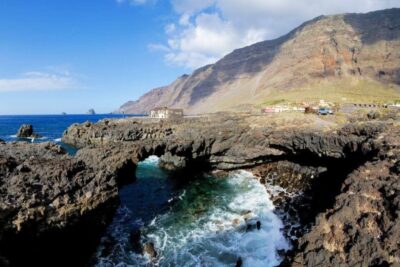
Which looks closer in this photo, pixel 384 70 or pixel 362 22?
pixel 384 70

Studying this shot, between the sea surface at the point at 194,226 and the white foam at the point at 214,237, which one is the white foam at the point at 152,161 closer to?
the sea surface at the point at 194,226

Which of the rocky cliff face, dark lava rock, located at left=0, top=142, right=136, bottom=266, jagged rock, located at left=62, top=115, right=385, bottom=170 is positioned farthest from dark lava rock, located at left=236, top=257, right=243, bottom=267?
jagged rock, located at left=62, top=115, right=385, bottom=170

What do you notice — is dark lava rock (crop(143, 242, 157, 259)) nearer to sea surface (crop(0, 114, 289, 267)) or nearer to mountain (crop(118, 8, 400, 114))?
sea surface (crop(0, 114, 289, 267))

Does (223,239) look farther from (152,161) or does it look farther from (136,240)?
(152,161)

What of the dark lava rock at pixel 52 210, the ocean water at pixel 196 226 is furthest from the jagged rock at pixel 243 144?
the dark lava rock at pixel 52 210

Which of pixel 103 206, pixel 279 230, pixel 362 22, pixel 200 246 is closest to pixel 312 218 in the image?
pixel 279 230

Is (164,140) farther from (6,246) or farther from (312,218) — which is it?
(6,246)

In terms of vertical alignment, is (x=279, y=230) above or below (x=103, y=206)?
below
